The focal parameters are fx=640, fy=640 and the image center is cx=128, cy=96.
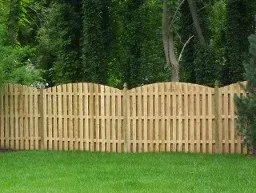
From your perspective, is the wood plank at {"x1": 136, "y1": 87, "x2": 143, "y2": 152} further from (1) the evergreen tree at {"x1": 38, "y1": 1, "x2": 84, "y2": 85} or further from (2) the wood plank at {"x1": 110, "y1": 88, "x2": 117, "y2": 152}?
(1) the evergreen tree at {"x1": 38, "y1": 1, "x2": 84, "y2": 85}

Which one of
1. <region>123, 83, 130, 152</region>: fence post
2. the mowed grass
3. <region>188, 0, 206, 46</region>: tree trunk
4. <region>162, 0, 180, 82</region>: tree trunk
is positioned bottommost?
the mowed grass

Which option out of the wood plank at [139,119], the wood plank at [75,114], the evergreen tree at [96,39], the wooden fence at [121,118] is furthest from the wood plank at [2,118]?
the evergreen tree at [96,39]

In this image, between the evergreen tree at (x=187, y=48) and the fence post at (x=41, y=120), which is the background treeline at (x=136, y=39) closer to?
the evergreen tree at (x=187, y=48)

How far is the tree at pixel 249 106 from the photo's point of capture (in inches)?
610

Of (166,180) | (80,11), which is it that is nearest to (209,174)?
(166,180)

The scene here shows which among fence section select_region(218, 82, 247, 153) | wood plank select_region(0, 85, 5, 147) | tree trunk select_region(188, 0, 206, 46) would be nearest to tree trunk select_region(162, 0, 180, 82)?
tree trunk select_region(188, 0, 206, 46)

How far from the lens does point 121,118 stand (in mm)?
18172

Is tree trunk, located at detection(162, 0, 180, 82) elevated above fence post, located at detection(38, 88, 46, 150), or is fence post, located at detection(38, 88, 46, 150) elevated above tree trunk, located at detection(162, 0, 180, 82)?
tree trunk, located at detection(162, 0, 180, 82)

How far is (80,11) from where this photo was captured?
30.0 m

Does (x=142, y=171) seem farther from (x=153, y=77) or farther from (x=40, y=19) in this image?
(x=40, y=19)

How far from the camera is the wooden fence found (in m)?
17.4

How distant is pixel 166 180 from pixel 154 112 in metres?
5.23

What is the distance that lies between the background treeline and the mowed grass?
11.2 m

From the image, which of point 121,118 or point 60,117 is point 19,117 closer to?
point 60,117
